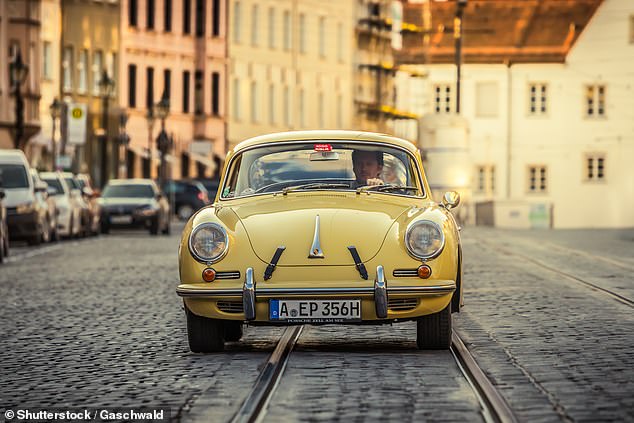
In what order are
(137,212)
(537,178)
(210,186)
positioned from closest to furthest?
(137,212)
(210,186)
(537,178)

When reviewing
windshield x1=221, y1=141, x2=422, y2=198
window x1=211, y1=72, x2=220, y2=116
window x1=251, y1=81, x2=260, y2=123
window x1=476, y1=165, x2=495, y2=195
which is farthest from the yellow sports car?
window x1=251, y1=81, x2=260, y2=123

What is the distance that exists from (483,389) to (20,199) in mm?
27068

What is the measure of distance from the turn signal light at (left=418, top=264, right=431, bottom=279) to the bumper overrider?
0.09m

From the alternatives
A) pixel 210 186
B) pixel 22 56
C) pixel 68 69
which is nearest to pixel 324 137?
pixel 22 56

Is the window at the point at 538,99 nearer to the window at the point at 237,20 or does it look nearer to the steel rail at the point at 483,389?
the window at the point at 237,20

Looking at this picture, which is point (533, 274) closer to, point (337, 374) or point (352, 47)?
point (337, 374)

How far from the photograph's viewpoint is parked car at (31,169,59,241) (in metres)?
38.1

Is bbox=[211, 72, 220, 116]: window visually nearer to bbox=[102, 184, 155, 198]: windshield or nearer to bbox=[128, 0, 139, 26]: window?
bbox=[128, 0, 139, 26]: window

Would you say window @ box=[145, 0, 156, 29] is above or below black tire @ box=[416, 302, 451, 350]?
above

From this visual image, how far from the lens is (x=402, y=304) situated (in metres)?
12.5

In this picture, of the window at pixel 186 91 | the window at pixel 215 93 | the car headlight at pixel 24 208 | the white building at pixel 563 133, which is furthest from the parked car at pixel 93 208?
the window at pixel 215 93

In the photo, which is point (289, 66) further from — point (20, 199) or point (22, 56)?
point (20, 199)

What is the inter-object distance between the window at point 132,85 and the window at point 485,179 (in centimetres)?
1703

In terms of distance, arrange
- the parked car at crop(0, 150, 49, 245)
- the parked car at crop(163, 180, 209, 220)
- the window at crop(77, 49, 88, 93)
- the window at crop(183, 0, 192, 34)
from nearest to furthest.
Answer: the parked car at crop(0, 150, 49, 245), the parked car at crop(163, 180, 209, 220), the window at crop(77, 49, 88, 93), the window at crop(183, 0, 192, 34)
